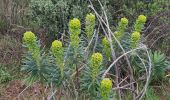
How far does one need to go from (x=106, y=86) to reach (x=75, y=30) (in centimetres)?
40

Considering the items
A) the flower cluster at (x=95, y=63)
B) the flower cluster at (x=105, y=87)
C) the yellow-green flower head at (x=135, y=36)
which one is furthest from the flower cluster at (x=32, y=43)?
the yellow-green flower head at (x=135, y=36)

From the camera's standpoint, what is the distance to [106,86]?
200 centimetres

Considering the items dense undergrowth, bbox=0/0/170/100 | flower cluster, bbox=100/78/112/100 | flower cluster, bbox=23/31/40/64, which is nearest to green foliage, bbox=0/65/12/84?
dense undergrowth, bbox=0/0/170/100

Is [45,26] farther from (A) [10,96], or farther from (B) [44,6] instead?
(A) [10,96]

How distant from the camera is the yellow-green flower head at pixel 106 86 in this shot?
6.51ft

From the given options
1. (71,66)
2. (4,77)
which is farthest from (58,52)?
(4,77)

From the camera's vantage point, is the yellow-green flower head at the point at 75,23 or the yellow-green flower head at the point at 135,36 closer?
the yellow-green flower head at the point at 75,23

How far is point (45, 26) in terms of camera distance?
483 centimetres

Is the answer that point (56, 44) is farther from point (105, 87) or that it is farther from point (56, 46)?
point (105, 87)

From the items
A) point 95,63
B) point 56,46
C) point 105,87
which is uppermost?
point 56,46

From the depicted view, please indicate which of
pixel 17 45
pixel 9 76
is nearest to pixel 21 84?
pixel 9 76

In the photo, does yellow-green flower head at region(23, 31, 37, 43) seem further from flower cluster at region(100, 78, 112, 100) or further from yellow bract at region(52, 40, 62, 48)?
flower cluster at region(100, 78, 112, 100)

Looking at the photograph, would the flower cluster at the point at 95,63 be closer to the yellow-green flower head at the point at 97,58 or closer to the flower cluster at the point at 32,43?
the yellow-green flower head at the point at 97,58

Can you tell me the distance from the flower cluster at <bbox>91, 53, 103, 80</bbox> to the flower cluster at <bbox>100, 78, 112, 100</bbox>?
4.4 inches
